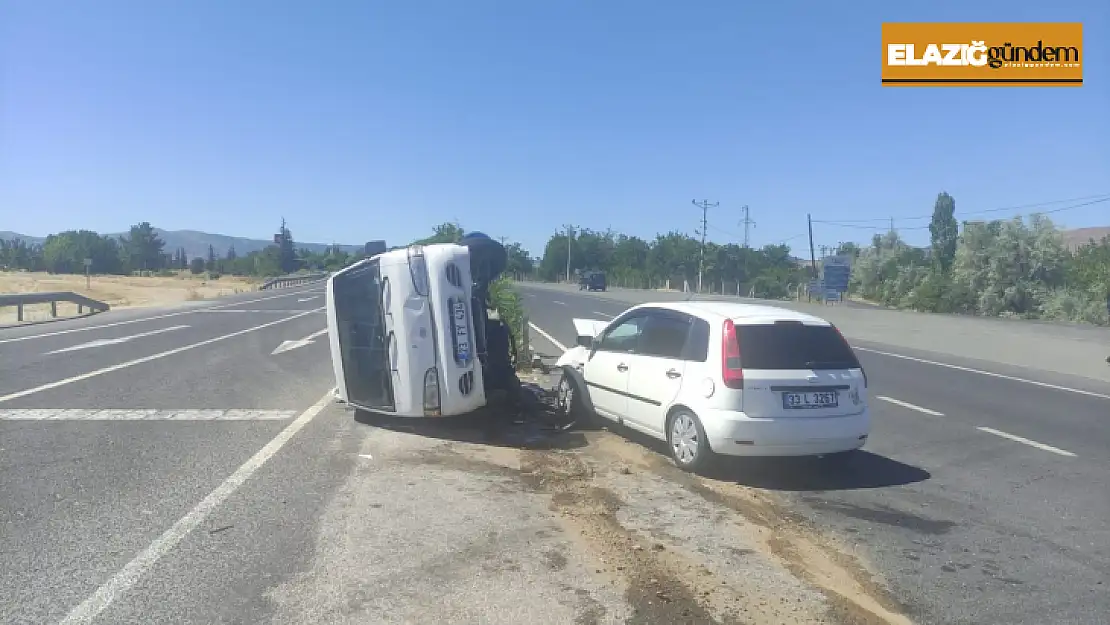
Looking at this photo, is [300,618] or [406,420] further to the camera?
[406,420]

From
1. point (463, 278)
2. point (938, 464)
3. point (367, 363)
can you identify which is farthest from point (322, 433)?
point (938, 464)

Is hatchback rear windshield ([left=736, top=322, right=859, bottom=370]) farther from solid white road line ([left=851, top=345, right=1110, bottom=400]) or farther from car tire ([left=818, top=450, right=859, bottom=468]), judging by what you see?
solid white road line ([left=851, top=345, right=1110, bottom=400])

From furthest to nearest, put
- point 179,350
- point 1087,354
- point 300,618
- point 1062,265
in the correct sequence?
point 1062,265
point 1087,354
point 179,350
point 300,618

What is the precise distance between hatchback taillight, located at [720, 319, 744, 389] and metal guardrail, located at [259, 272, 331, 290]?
183ft

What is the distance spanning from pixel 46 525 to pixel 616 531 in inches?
150

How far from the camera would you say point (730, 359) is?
7.23 meters

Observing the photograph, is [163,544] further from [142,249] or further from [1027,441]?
[142,249]

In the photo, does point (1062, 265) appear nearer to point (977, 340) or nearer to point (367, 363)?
point (977, 340)

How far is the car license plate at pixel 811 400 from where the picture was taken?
7.13 metres

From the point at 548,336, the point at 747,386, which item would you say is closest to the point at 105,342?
the point at 548,336

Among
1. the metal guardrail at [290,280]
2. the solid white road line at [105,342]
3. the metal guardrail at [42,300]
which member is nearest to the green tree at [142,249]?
the metal guardrail at [290,280]

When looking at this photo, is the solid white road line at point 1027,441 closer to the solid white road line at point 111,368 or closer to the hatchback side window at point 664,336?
the hatchback side window at point 664,336

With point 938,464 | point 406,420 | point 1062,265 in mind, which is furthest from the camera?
point 1062,265

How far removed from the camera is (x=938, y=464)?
27.0 feet
